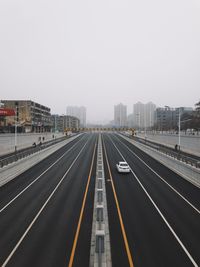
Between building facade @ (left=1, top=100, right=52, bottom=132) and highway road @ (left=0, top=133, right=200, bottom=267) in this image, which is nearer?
highway road @ (left=0, top=133, right=200, bottom=267)

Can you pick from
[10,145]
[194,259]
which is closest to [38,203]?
[194,259]

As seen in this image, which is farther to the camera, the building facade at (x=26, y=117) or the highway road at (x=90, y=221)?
the building facade at (x=26, y=117)

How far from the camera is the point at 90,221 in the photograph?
15156 mm

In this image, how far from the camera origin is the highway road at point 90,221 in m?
11.1

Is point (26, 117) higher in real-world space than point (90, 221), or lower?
higher

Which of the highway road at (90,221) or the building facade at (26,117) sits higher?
the building facade at (26,117)

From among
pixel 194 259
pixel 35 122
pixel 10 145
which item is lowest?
pixel 194 259

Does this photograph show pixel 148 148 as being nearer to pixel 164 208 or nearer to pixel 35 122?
pixel 164 208

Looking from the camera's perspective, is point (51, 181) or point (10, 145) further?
point (10, 145)

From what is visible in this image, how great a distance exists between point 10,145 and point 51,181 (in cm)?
2584

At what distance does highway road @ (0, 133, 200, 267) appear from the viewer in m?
11.1

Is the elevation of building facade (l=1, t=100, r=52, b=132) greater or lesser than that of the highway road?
greater

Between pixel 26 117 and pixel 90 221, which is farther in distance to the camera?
pixel 26 117

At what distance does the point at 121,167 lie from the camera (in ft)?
100
